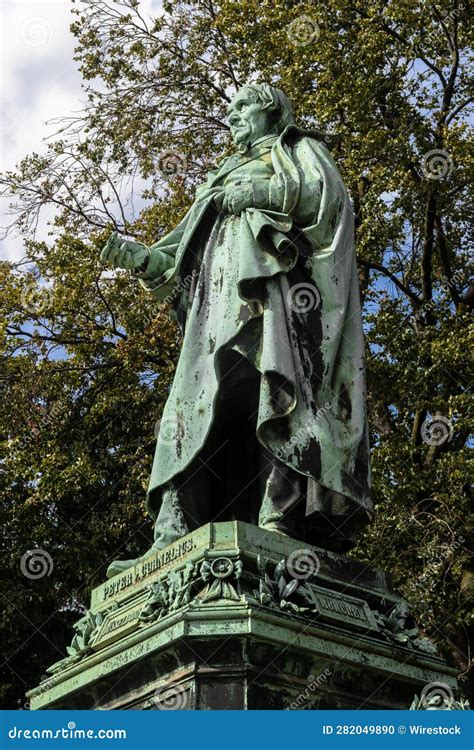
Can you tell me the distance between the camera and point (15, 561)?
1519 cm

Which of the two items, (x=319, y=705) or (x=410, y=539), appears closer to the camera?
(x=319, y=705)

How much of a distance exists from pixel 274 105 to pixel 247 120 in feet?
0.59

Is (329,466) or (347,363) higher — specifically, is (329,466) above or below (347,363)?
below

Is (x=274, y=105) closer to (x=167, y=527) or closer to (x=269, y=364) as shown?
(x=269, y=364)

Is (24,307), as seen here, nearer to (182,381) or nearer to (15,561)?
(15,561)

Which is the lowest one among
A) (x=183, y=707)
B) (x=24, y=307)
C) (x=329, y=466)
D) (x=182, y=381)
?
(x=183, y=707)

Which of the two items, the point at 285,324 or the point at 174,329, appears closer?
the point at 285,324

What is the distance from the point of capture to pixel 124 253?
6.59 m

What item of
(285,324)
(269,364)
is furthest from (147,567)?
(285,324)

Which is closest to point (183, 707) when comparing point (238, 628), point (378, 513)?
point (238, 628)

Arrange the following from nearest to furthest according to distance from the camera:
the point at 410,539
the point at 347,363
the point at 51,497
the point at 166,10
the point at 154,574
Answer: the point at 154,574 < the point at 347,363 < the point at 410,539 < the point at 51,497 < the point at 166,10

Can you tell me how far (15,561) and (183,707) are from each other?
36.4 ft

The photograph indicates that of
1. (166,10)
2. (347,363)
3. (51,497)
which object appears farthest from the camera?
(166,10)

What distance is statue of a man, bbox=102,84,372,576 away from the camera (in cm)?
555
